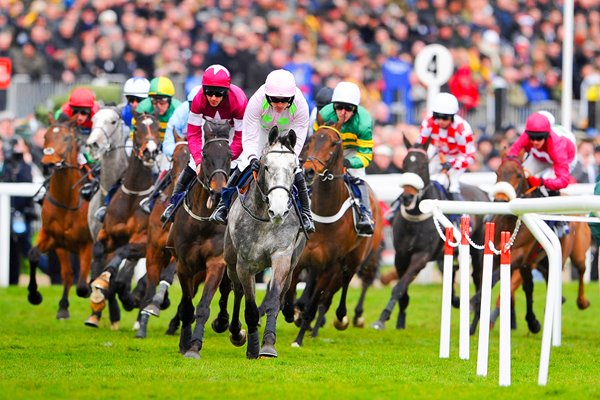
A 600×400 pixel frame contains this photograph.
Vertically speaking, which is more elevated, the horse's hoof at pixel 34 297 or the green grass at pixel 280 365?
the horse's hoof at pixel 34 297

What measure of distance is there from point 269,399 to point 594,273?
1274cm

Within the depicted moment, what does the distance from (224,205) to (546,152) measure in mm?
4302

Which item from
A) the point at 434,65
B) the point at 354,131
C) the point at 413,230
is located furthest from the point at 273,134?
the point at 434,65

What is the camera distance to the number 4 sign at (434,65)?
16641mm

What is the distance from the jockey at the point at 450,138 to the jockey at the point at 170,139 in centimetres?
277

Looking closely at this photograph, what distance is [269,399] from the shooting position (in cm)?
753

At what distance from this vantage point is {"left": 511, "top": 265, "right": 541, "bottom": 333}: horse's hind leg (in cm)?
1332

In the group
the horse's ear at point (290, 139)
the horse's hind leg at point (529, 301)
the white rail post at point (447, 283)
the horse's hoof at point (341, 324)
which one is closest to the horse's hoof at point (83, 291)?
the horse's hoof at point (341, 324)

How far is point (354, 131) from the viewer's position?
12.3 metres

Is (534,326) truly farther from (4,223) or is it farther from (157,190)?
(4,223)

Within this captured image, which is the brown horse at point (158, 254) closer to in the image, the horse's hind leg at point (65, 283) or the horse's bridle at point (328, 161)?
the horse's bridle at point (328, 161)

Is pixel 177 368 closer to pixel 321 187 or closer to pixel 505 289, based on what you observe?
pixel 505 289

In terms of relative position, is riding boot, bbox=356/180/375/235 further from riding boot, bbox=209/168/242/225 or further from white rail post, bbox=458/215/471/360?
riding boot, bbox=209/168/242/225

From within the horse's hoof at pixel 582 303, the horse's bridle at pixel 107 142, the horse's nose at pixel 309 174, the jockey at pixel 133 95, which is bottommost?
the horse's hoof at pixel 582 303
